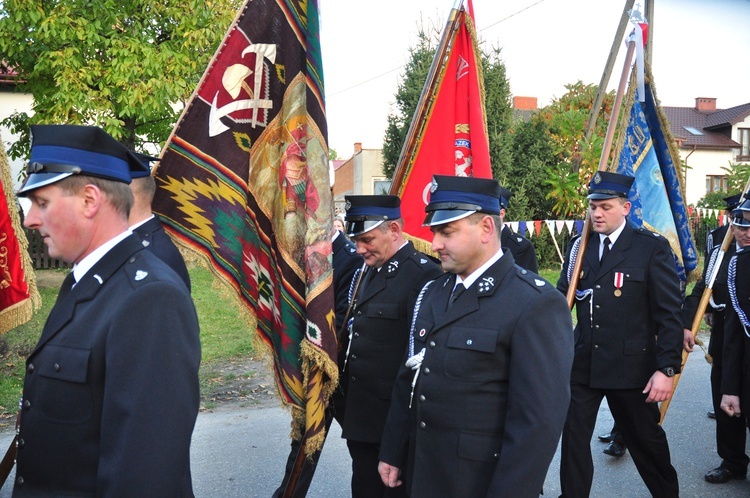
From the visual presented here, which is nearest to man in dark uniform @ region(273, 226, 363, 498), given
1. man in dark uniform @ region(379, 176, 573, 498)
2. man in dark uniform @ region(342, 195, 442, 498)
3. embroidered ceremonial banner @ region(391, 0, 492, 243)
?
man in dark uniform @ region(342, 195, 442, 498)

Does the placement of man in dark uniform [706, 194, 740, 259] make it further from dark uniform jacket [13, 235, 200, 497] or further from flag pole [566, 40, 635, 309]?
dark uniform jacket [13, 235, 200, 497]

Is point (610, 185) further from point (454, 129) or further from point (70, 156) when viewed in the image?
point (70, 156)

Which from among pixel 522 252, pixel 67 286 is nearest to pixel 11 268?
pixel 67 286

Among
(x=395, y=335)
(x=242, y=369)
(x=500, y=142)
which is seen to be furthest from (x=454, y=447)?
(x=500, y=142)

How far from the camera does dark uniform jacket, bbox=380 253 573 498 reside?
2.53 meters

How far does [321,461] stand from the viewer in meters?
5.52

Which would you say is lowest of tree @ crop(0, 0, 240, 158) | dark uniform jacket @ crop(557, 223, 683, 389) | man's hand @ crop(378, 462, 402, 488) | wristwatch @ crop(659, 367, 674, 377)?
man's hand @ crop(378, 462, 402, 488)

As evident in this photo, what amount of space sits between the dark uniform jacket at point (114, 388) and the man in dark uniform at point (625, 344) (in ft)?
10.2

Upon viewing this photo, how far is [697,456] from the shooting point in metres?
5.66

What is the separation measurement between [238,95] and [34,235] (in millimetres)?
17710

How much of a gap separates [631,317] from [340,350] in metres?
1.84

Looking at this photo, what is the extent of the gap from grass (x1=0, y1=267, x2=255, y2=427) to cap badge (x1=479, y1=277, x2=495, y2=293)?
321 centimetres

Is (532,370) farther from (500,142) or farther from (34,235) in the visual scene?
(34,235)

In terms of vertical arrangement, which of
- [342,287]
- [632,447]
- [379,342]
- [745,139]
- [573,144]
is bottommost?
[632,447]
